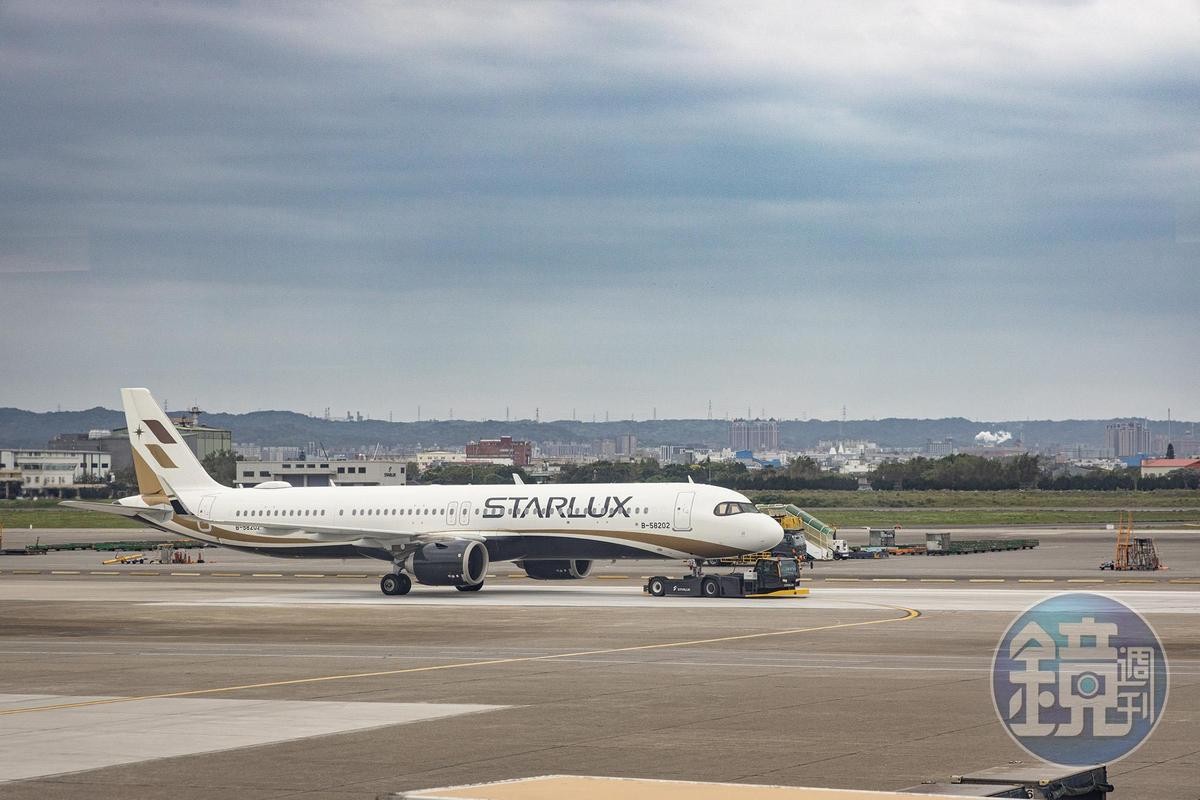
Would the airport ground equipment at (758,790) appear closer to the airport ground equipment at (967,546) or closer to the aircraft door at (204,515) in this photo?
the aircraft door at (204,515)

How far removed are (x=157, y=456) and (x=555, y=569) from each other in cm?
2161

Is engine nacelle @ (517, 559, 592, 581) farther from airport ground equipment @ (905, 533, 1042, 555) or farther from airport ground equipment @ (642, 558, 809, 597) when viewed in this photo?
airport ground equipment @ (905, 533, 1042, 555)

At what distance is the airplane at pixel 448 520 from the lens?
197 feet

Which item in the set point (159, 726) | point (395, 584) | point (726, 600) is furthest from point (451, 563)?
point (159, 726)

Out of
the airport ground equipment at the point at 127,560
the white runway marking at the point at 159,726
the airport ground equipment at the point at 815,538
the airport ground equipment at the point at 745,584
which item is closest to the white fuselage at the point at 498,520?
the airport ground equipment at the point at 745,584

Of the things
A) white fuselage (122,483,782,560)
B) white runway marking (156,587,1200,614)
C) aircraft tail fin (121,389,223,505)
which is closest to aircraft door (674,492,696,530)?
white fuselage (122,483,782,560)

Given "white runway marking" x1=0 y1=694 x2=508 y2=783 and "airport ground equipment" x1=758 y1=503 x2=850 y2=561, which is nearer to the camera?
"white runway marking" x1=0 y1=694 x2=508 y2=783

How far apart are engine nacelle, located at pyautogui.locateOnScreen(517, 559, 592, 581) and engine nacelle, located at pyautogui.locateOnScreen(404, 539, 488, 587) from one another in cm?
314

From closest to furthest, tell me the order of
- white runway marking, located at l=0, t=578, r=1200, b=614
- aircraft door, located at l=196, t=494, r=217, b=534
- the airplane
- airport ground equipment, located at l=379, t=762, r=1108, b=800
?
1. airport ground equipment, located at l=379, t=762, r=1108, b=800
2. white runway marking, located at l=0, t=578, r=1200, b=614
3. the airplane
4. aircraft door, located at l=196, t=494, r=217, b=534

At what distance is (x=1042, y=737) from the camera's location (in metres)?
23.5

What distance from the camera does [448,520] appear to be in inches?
2539

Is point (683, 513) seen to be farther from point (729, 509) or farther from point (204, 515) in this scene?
point (204, 515)

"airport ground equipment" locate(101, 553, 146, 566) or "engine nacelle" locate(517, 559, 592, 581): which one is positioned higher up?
"engine nacelle" locate(517, 559, 592, 581)

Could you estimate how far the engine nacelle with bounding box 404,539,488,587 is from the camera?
200 ft
